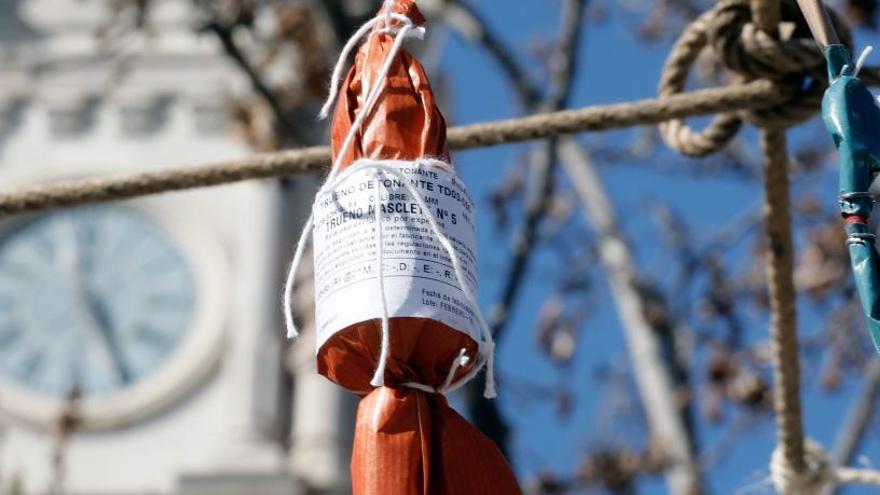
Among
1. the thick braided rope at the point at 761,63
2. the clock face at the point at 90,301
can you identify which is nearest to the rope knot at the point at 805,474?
the thick braided rope at the point at 761,63

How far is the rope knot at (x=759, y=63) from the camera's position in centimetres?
427

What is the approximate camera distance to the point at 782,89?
4.29 meters

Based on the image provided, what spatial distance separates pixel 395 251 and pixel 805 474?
67.9 inches

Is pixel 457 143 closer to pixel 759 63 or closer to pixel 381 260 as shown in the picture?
pixel 759 63

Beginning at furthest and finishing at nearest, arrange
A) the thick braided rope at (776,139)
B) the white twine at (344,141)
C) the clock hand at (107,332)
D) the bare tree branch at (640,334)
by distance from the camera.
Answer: the clock hand at (107,332) → the bare tree branch at (640,334) → the thick braided rope at (776,139) → the white twine at (344,141)

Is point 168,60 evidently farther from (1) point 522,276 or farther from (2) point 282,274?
(1) point 522,276

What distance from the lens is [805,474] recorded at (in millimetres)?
4656

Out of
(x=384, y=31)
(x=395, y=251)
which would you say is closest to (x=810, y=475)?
(x=384, y=31)

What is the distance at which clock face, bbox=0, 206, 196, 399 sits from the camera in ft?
54.2

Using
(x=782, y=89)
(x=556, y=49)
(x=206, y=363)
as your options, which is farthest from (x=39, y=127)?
(x=782, y=89)

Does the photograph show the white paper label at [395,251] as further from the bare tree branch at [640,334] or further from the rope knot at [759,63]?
the bare tree branch at [640,334]

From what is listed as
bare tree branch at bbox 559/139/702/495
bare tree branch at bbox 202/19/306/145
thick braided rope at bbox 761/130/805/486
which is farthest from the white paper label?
bare tree branch at bbox 202/19/306/145

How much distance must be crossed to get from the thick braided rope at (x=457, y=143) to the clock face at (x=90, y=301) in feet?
39.7

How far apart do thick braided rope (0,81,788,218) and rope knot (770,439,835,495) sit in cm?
75
